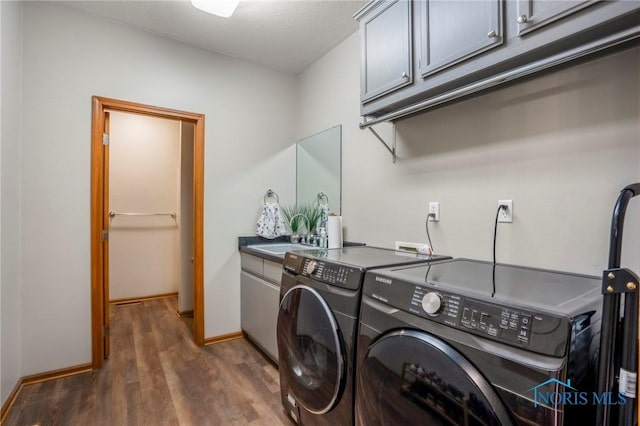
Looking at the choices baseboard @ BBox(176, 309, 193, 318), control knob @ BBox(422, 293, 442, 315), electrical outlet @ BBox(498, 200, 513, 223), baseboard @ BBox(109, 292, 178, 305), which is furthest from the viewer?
baseboard @ BBox(109, 292, 178, 305)

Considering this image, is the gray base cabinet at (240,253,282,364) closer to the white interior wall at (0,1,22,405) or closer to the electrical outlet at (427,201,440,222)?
the electrical outlet at (427,201,440,222)

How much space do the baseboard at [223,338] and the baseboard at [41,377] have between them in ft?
2.79

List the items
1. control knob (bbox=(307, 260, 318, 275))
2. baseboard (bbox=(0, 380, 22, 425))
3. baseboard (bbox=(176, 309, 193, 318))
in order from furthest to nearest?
baseboard (bbox=(176, 309, 193, 318)), baseboard (bbox=(0, 380, 22, 425)), control knob (bbox=(307, 260, 318, 275))

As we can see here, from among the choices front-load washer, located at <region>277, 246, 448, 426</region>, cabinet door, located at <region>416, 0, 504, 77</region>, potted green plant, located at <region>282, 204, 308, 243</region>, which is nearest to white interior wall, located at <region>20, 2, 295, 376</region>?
potted green plant, located at <region>282, 204, 308, 243</region>

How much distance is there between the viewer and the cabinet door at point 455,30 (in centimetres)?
114

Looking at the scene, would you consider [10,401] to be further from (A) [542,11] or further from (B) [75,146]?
(A) [542,11]

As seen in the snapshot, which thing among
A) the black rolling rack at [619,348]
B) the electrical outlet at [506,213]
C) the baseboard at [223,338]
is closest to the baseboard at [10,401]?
the baseboard at [223,338]

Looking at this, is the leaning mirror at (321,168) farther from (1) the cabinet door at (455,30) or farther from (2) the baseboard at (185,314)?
(2) the baseboard at (185,314)

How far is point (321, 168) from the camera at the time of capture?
280 centimetres

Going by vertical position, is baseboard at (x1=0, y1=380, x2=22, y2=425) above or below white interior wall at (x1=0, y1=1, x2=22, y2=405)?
below

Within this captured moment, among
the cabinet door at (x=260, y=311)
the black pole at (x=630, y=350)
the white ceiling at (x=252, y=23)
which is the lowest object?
the cabinet door at (x=260, y=311)

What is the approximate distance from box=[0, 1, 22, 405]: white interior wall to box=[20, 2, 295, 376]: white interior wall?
70 millimetres

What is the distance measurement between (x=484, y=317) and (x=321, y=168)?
215 centimetres

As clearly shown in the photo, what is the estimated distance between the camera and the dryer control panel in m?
0.69
